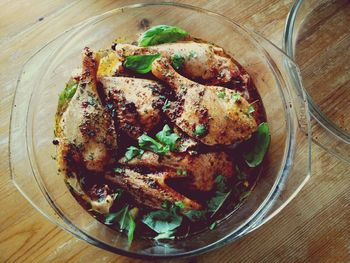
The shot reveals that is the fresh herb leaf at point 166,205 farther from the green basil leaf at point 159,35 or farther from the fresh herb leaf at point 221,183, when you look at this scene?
the green basil leaf at point 159,35

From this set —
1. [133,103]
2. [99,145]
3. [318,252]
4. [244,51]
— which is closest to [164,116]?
[133,103]

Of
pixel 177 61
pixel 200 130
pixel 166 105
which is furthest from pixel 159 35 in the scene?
pixel 200 130

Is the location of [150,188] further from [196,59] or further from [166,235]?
[196,59]

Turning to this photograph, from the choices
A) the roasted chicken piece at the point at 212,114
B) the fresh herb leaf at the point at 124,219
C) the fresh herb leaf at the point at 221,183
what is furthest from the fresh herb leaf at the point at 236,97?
the fresh herb leaf at the point at 124,219

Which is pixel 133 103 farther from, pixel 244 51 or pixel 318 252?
pixel 318 252

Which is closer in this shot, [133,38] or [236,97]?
[236,97]

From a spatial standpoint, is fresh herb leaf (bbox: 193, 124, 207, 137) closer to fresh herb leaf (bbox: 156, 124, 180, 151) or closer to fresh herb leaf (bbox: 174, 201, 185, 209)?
fresh herb leaf (bbox: 156, 124, 180, 151)
